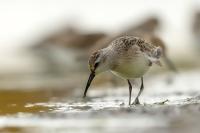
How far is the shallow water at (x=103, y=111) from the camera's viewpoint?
8.09 m

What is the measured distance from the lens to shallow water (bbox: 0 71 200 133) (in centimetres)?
809

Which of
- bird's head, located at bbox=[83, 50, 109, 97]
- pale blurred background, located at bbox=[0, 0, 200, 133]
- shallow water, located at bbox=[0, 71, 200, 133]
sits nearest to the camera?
shallow water, located at bbox=[0, 71, 200, 133]

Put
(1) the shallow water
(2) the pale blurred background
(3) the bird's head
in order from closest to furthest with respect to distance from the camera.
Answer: (1) the shallow water < (2) the pale blurred background < (3) the bird's head

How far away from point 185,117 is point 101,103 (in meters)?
2.74

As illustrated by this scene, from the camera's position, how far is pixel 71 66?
17.8 meters

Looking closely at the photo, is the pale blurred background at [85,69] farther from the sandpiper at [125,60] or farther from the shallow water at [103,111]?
the sandpiper at [125,60]

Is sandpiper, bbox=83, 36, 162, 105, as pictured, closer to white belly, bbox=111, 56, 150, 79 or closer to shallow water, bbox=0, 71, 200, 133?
white belly, bbox=111, 56, 150, 79

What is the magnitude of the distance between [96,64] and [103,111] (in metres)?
1.41

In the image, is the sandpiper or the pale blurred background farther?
the sandpiper

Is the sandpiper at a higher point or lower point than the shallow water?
higher

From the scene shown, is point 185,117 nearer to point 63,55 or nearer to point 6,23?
point 63,55


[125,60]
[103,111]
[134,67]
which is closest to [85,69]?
[125,60]

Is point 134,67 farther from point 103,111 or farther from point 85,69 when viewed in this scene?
point 85,69

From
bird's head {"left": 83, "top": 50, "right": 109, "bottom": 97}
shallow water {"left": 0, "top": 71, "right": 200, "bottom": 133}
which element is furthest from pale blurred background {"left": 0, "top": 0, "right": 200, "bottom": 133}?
bird's head {"left": 83, "top": 50, "right": 109, "bottom": 97}
